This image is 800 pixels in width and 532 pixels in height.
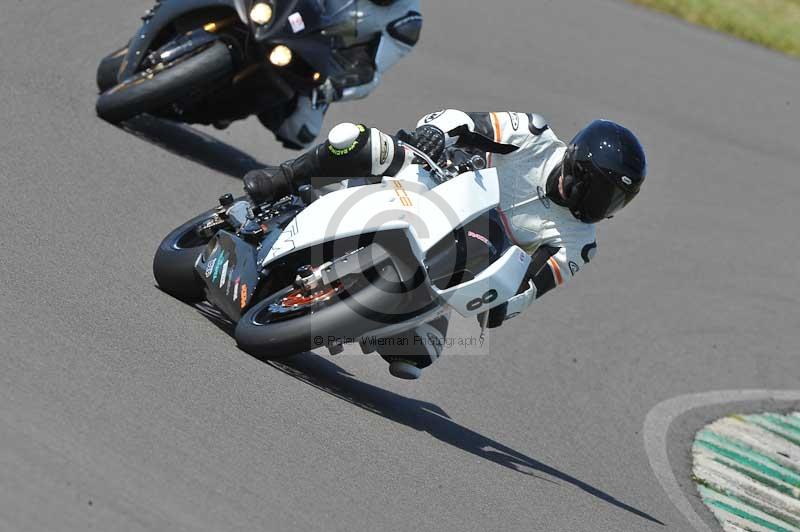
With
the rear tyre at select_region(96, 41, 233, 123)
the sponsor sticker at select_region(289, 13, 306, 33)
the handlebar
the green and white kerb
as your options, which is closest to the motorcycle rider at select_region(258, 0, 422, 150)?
the sponsor sticker at select_region(289, 13, 306, 33)

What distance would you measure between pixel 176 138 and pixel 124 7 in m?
2.74

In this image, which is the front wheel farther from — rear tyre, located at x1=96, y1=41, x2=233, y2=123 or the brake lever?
rear tyre, located at x1=96, y1=41, x2=233, y2=123

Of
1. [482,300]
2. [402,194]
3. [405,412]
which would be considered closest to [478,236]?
[482,300]

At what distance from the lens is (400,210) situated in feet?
19.5

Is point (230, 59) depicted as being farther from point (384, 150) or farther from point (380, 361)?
point (384, 150)

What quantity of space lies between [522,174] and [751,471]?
2436 millimetres

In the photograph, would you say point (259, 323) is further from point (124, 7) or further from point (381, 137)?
point (124, 7)

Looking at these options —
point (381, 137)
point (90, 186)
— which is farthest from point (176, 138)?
point (381, 137)

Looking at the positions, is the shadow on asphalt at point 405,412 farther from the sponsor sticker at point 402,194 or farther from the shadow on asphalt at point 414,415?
the sponsor sticker at point 402,194

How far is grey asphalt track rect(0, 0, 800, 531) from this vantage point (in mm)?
4871

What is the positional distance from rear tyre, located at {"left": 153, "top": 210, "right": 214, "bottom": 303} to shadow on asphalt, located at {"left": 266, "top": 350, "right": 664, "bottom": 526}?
0.59m

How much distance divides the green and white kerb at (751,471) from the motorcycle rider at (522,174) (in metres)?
1.67

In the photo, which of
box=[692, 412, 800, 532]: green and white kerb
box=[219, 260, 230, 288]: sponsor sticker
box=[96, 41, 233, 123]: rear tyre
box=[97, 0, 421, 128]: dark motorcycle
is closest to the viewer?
box=[219, 260, 230, 288]: sponsor sticker

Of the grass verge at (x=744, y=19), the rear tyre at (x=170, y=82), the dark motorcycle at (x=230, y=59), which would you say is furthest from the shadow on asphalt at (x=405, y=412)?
the grass verge at (x=744, y=19)
